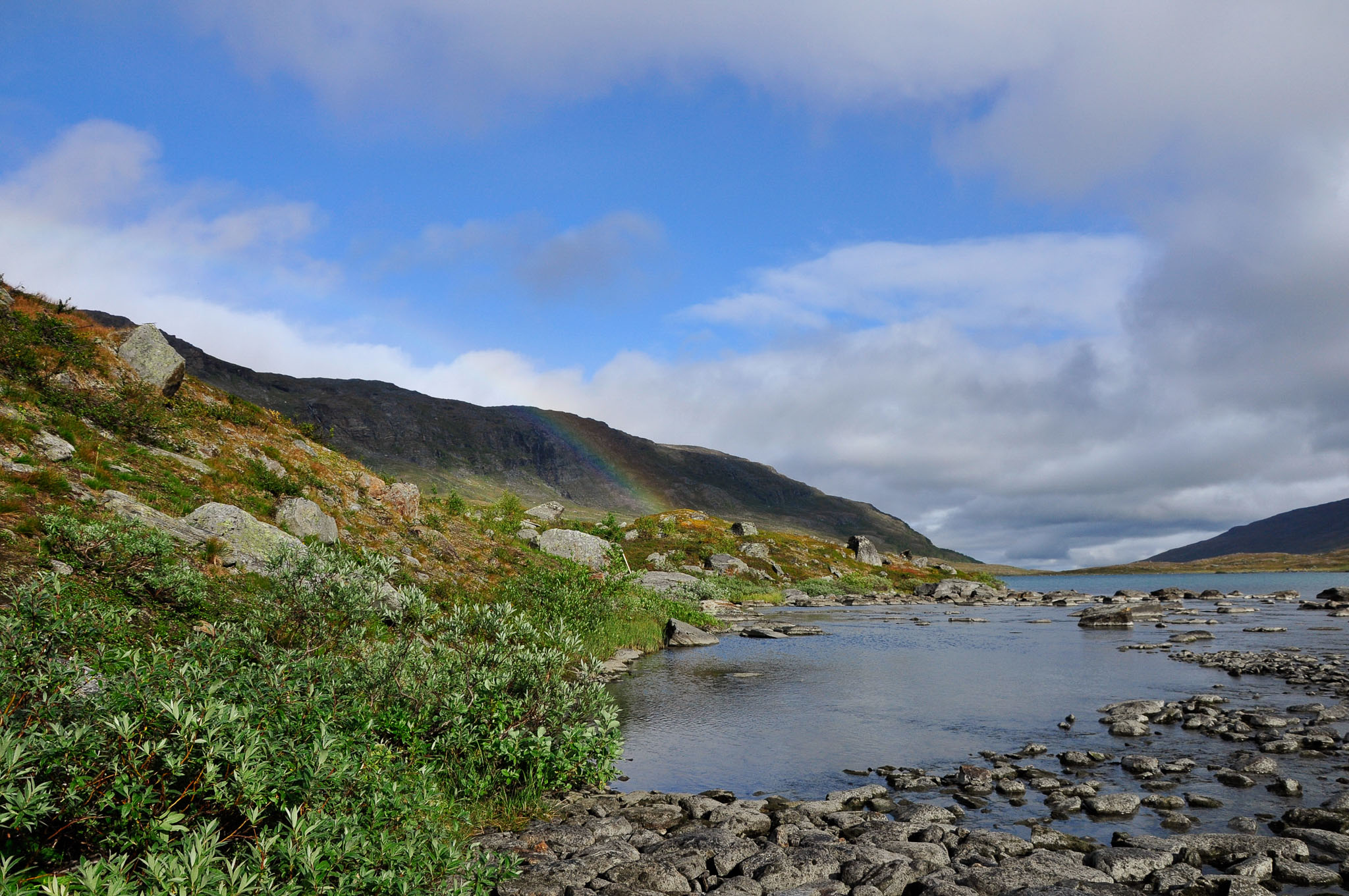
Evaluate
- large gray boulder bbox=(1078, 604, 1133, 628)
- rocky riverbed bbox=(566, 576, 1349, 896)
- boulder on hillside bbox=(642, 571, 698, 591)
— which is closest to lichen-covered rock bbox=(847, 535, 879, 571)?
boulder on hillside bbox=(642, 571, 698, 591)

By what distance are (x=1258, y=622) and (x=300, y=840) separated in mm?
72180

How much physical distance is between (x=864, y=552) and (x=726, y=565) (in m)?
48.4

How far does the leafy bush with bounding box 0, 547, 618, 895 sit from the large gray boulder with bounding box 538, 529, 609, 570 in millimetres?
42989

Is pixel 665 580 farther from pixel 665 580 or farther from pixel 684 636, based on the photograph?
pixel 684 636

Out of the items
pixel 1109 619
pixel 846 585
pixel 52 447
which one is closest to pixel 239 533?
pixel 52 447

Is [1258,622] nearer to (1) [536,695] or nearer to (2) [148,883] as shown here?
(1) [536,695]

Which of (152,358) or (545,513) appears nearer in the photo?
(152,358)

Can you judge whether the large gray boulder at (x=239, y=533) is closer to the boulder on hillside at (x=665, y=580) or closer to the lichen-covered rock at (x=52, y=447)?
the lichen-covered rock at (x=52, y=447)

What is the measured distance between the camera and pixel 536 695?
15.1 m

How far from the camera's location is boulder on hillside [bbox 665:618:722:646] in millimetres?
43031

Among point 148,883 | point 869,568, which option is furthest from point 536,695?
point 869,568

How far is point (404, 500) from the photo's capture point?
3522 cm

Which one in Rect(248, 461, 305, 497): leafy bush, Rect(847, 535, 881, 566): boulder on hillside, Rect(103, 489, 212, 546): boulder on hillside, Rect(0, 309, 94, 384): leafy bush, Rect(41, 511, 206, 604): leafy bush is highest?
Rect(0, 309, 94, 384): leafy bush

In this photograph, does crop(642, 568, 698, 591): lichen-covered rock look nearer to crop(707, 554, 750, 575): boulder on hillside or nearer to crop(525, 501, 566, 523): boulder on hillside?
crop(707, 554, 750, 575): boulder on hillside
